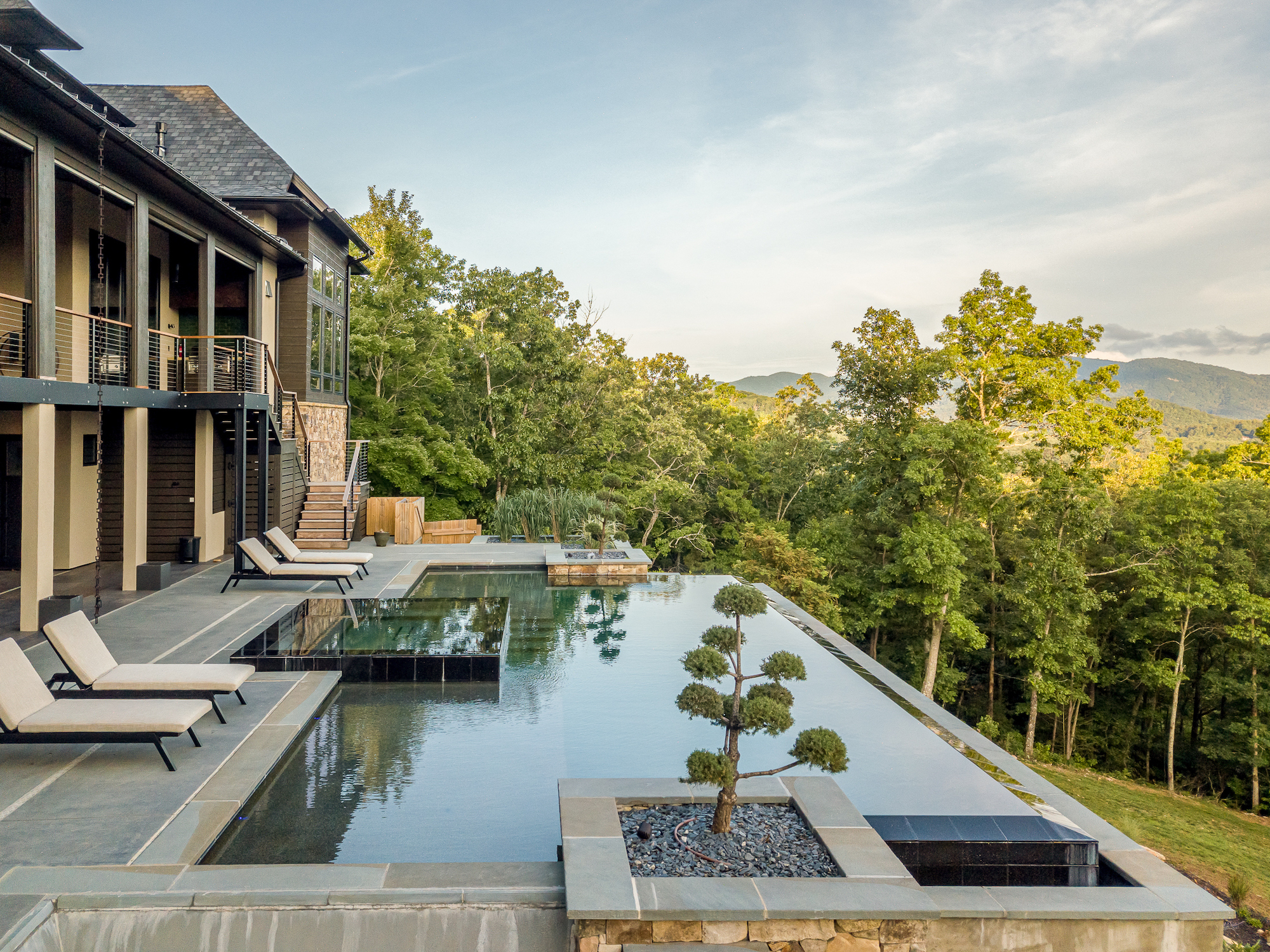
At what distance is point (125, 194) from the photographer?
9773mm

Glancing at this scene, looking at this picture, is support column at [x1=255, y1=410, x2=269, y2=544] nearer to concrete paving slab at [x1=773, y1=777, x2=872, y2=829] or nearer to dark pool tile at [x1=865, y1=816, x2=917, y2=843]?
concrete paving slab at [x1=773, y1=777, x2=872, y2=829]

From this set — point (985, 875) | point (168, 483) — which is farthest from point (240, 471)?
point (985, 875)

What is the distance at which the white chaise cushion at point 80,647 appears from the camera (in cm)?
536

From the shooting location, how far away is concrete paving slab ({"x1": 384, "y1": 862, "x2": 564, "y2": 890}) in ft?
11.7

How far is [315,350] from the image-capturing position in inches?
677

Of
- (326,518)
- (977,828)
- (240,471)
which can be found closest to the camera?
(977,828)

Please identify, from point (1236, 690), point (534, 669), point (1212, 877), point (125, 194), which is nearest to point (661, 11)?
point (125, 194)

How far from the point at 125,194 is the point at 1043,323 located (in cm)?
2151

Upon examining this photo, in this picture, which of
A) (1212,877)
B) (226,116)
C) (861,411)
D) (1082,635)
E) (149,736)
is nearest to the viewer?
(149,736)

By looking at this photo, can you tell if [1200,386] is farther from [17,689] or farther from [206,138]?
[17,689]

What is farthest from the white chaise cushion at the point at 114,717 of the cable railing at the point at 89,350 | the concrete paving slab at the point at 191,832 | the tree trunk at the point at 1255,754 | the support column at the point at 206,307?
the tree trunk at the point at 1255,754

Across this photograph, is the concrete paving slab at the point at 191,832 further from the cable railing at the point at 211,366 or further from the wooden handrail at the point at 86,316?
the cable railing at the point at 211,366

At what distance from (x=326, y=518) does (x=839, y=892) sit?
43.2 feet

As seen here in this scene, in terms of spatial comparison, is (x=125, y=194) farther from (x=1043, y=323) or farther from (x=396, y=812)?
(x=1043, y=323)
